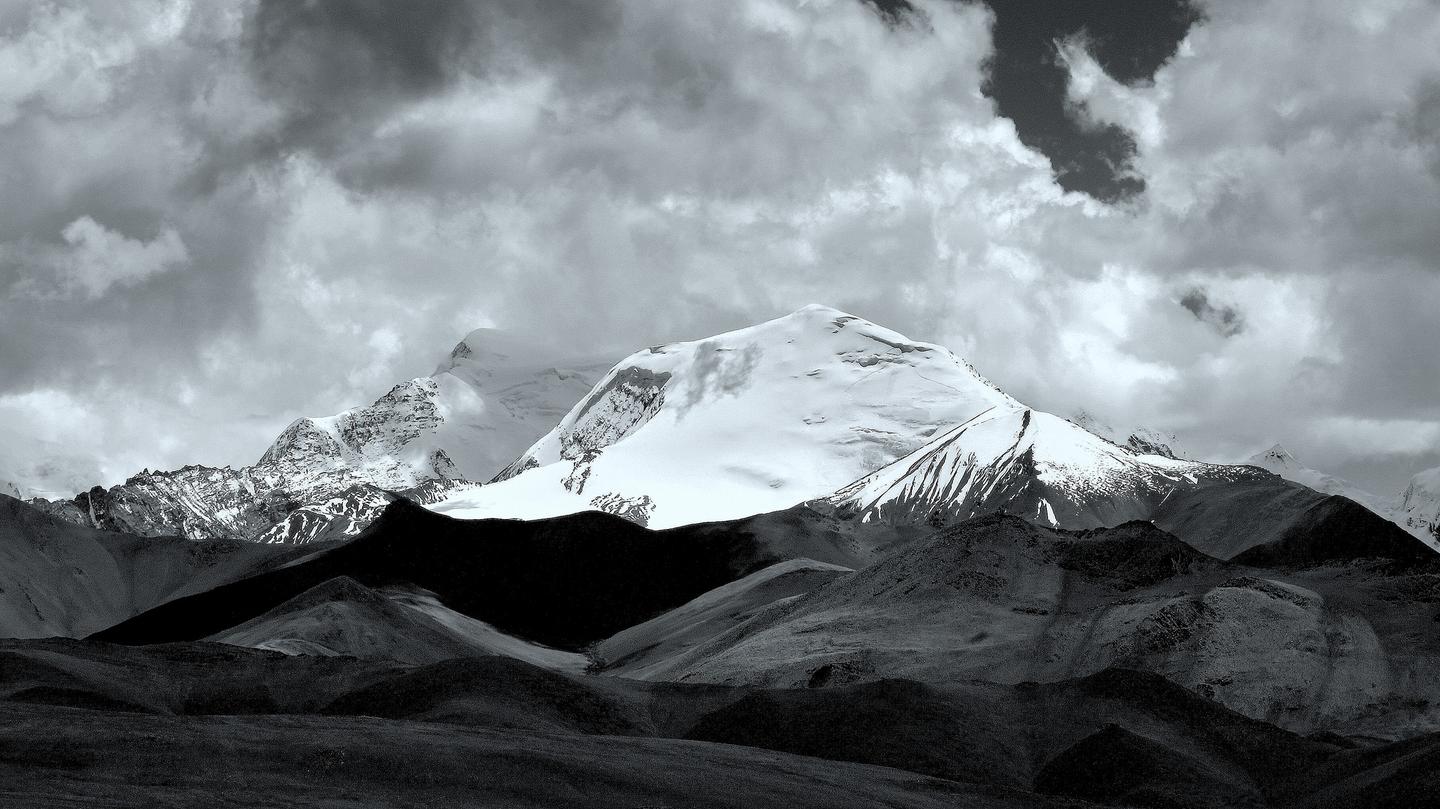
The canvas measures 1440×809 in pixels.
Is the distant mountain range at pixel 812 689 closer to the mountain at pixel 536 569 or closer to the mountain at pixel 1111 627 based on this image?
the mountain at pixel 1111 627

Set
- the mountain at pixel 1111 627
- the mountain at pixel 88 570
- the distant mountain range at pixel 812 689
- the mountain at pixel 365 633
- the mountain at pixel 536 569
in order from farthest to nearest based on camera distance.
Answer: the mountain at pixel 88 570 → the mountain at pixel 536 569 → the mountain at pixel 365 633 → the mountain at pixel 1111 627 → the distant mountain range at pixel 812 689

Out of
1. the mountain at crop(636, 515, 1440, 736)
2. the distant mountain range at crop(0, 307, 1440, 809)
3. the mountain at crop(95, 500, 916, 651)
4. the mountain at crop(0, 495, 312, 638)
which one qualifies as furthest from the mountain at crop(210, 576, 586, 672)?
the mountain at crop(0, 495, 312, 638)

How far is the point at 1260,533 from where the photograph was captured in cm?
17712

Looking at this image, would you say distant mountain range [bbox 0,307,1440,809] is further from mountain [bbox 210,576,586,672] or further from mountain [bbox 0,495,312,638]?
mountain [bbox 0,495,312,638]

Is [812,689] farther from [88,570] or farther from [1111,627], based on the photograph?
[88,570]

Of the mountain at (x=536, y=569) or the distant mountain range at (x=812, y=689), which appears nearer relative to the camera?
the distant mountain range at (x=812, y=689)

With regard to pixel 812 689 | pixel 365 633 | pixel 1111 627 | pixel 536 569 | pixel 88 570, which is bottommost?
pixel 812 689

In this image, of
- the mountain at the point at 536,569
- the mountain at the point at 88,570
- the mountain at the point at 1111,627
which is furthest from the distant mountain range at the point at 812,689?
the mountain at the point at 88,570

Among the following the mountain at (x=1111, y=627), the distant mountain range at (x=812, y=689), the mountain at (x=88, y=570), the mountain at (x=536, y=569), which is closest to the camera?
the distant mountain range at (x=812, y=689)

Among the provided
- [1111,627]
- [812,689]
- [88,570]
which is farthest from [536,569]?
[812,689]

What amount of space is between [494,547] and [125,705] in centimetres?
10120

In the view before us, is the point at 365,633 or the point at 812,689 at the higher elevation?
the point at 365,633

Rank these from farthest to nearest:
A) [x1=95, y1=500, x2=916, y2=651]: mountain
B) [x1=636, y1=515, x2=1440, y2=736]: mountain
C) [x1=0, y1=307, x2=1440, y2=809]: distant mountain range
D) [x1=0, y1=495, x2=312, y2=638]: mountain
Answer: [x1=0, y1=495, x2=312, y2=638]: mountain → [x1=95, y1=500, x2=916, y2=651]: mountain → [x1=636, y1=515, x2=1440, y2=736]: mountain → [x1=0, y1=307, x2=1440, y2=809]: distant mountain range

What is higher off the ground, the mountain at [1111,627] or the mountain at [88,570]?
the mountain at [88,570]
